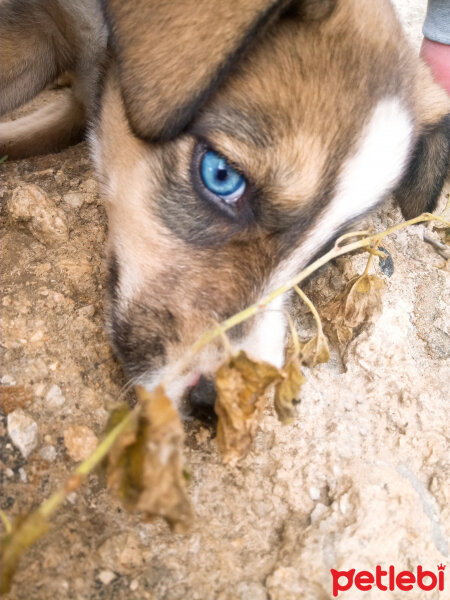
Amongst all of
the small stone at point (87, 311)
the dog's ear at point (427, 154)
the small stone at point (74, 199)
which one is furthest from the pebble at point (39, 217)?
the dog's ear at point (427, 154)

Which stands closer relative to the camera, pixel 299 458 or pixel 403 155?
pixel 299 458

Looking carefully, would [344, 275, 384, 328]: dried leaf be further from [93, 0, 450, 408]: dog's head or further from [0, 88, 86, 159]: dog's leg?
[0, 88, 86, 159]: dog's leg

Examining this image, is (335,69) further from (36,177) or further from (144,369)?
(36,177)

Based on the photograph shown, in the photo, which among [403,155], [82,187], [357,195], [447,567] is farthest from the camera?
[82,187]

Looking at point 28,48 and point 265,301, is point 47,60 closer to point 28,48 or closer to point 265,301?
point 28,48

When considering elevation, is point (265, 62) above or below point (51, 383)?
above

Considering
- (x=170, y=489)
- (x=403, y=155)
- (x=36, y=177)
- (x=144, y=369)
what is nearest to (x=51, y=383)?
(x=144, y=369)

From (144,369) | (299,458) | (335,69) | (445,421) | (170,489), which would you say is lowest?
(445,421)
